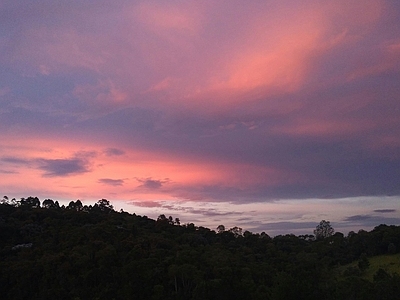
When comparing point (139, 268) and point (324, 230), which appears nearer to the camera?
point (139, 268)

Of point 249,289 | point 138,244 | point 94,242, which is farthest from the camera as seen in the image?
point 138,244

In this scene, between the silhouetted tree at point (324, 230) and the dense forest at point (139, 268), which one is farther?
the silhouetted tree at point (324, 230)

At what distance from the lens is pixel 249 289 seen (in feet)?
119

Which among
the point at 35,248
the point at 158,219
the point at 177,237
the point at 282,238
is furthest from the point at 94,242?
the point at 282,238

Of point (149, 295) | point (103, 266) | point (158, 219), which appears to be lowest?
point (149, 295)

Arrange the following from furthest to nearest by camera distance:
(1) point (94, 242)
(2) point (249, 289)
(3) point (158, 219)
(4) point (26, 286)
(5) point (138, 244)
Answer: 1. (3) point (158, 219)
2. (5) point (138, 244)
3. (1) point (94, 242)
4. (4) point (26, 286)
5. (2) point (249, 289)

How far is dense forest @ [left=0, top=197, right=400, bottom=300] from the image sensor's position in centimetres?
3775

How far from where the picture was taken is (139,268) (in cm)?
4172

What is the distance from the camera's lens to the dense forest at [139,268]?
37750 millimetres

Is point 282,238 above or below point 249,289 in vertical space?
above

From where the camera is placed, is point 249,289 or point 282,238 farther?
point 282,238

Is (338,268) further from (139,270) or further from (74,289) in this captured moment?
(74,289)

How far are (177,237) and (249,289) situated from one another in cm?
3090

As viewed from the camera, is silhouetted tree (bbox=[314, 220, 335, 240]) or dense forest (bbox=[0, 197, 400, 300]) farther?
silhouetted tree (bbox=[314, 220, 335, 240])
